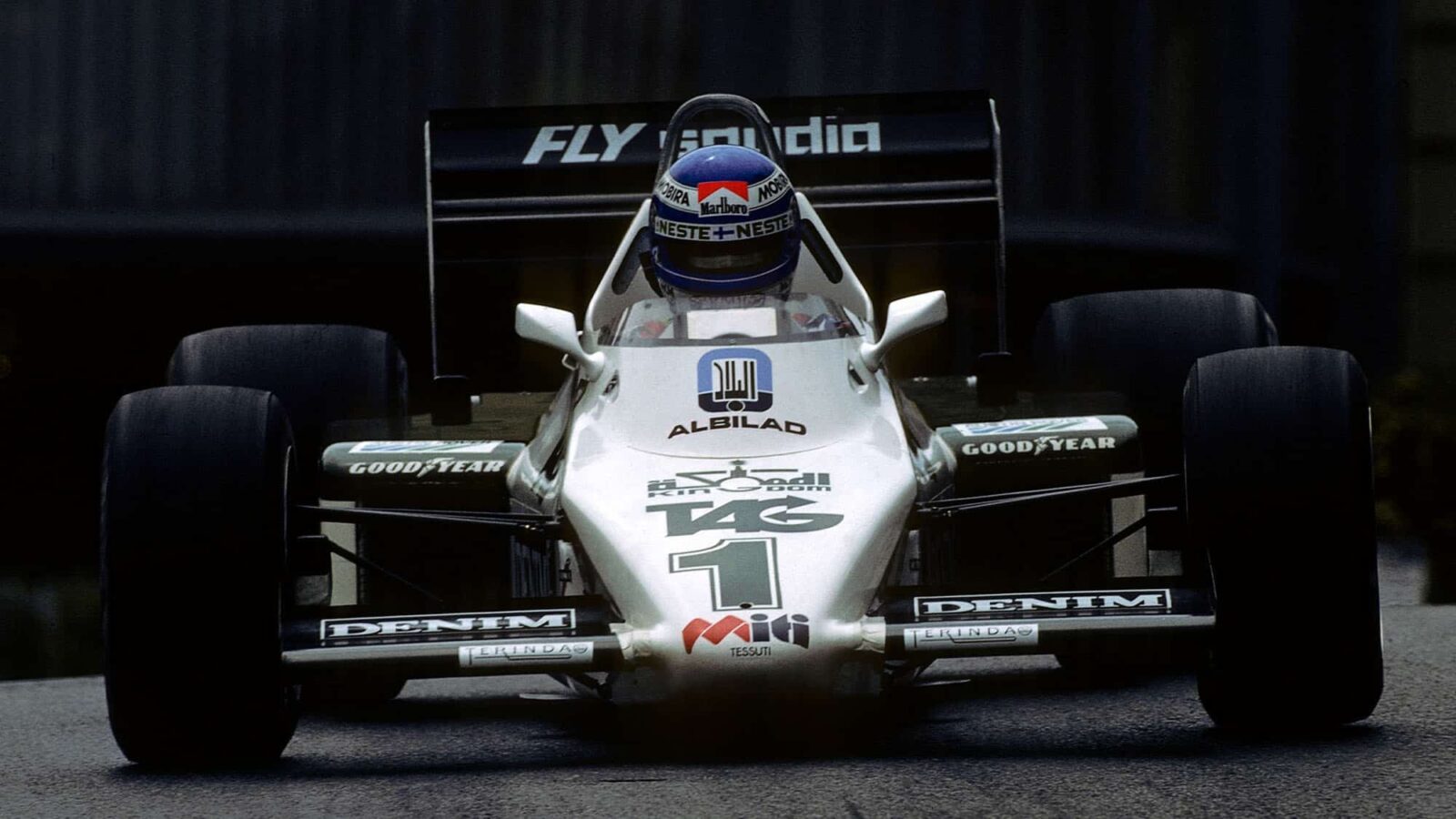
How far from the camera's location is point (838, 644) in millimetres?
5582

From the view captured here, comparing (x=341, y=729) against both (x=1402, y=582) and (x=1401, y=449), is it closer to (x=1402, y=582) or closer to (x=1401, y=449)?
(x=1402, y=582)

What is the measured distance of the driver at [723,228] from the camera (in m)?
7.18

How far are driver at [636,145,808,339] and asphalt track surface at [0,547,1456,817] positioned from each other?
132 cm

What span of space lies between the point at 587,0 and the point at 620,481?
1104 centimetres

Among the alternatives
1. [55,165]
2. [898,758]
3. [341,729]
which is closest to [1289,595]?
[898,758]

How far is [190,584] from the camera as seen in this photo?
5.74 metres

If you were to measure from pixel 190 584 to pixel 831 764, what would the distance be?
159 centimetres

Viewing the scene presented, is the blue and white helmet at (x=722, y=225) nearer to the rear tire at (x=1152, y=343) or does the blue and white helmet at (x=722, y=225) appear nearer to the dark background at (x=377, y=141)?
the rear tire at (x=1152, y=343)

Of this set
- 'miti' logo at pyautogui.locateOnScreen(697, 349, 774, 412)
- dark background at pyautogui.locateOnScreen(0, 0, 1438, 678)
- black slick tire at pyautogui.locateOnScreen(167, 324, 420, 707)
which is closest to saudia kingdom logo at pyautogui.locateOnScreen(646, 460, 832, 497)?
'miti' logo at pyautogui.locateOnScreen(697, 349, 774, 412)

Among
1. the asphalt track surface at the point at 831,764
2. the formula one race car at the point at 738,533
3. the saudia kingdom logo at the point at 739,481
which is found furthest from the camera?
the saudia kingdom logo at the point at 739,481

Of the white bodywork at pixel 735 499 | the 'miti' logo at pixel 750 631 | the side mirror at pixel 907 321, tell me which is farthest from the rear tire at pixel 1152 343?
the 'miti' logo at pixel 750 631

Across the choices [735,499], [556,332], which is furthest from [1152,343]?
[735,499]

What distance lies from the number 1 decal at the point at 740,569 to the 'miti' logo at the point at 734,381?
788 mm

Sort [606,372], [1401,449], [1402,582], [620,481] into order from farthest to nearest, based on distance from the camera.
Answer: [1401,449] < [1402,582] < [606,372] < [620,481]
